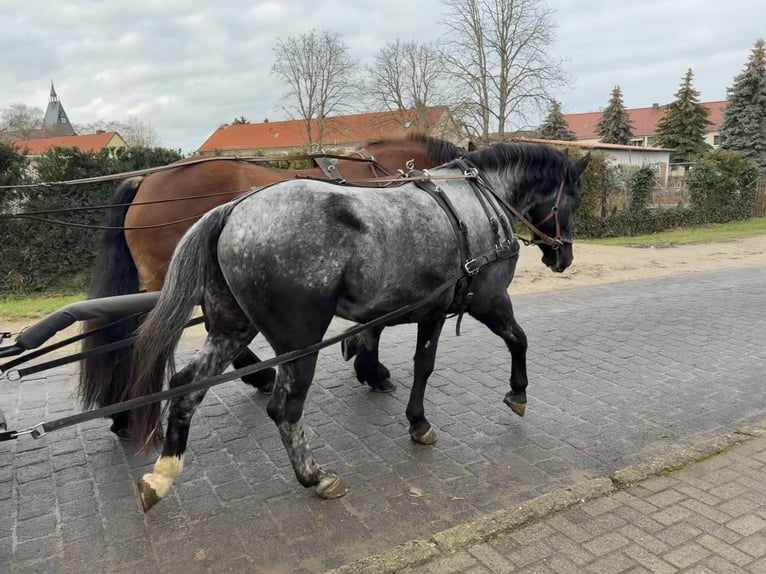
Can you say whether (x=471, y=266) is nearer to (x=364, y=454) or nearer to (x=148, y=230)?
(x=364, y=454)

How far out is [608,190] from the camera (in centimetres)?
1631

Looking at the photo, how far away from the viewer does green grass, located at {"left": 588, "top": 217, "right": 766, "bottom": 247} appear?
15027 mm

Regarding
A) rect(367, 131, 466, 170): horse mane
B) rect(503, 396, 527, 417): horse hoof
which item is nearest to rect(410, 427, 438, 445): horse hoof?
rect(503, 396, 527, 417): horse hoof

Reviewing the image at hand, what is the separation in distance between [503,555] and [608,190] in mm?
15777

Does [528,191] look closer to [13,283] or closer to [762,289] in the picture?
[762,289]

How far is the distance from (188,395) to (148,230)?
1438mm

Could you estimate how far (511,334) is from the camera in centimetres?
366

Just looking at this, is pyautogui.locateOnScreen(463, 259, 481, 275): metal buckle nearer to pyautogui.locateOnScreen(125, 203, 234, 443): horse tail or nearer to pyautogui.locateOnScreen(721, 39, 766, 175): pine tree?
pyautogui.locateOnScreen(125, 203, 234, 443): horse tail

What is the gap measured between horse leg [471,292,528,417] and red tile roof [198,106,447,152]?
2463 cm

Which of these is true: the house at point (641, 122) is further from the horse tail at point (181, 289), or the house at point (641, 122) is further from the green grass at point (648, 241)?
the horse tail at point (181, 289)

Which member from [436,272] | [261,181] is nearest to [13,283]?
[261,181]

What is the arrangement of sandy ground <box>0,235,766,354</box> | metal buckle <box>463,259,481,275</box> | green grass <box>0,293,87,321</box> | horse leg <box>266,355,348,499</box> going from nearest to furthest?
horse leg <box>266,355,348,499</box> < metal buckle <box>463,259,481,275</box> < green grass <box>0,293,87,321</box> < sandy ground <box>0,235,766,354</box>

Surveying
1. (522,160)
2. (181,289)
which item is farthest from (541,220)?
(181,289)

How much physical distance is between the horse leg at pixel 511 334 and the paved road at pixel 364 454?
7.4 inches
